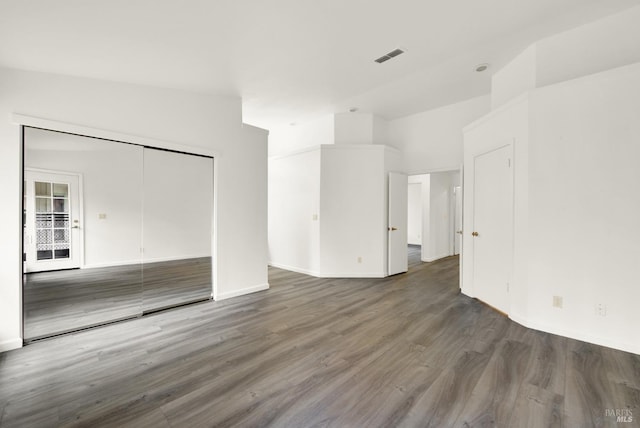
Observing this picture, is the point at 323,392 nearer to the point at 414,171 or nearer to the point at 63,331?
the point at 63,331

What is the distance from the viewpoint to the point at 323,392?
6.24ft

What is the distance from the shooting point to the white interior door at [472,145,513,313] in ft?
10.9

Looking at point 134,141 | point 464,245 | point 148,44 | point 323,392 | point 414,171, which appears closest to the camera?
point 323,392

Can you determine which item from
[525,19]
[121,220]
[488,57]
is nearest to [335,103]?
[488,57]

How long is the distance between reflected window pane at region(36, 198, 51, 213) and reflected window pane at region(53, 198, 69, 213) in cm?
4

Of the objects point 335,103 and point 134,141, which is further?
point 335,103

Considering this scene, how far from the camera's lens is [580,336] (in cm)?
270

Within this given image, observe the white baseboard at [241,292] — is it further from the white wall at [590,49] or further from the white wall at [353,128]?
the white wall at [590,49]

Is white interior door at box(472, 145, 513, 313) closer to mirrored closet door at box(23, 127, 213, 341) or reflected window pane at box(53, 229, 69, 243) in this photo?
mirrored closet door at box(23, 127, 213, 341)

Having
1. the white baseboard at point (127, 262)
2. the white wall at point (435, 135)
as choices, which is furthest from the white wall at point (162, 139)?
the white wall at point (435, 135)

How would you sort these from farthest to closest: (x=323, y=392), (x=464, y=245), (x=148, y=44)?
(x=464, y=245), (x=148, y=44), (x=323, y=392)

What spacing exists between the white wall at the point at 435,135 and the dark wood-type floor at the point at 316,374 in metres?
3.02

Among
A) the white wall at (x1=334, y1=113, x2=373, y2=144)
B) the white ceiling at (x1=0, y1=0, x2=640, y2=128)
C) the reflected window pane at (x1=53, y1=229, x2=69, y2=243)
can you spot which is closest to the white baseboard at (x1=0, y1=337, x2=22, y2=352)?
the reflected window pane at (x1=53, y1=229, x2=69, y2=243)

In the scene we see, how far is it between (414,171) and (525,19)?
3130 millimetres
